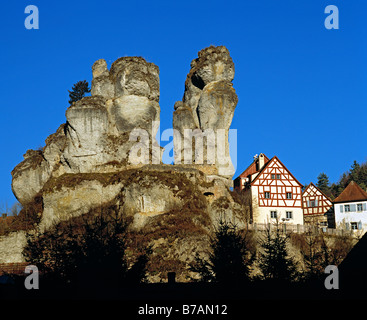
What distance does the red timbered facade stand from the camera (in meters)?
58.8

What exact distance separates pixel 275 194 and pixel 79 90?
31.8 m

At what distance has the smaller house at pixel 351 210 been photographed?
57750mm

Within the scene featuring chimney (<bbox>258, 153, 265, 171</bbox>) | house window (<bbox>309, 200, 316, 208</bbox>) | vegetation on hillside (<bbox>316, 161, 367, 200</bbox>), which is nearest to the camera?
chimney (<bbox>258, 153, 265, 171</bbox>)

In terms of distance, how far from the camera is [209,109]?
206 ft

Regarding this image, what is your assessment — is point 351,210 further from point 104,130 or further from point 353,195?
point 104,130

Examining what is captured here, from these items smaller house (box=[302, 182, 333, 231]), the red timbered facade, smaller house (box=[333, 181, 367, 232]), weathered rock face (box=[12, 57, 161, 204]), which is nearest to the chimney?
the red timbered facade

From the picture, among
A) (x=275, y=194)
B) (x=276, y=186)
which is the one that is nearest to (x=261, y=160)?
(x=276, y=186)

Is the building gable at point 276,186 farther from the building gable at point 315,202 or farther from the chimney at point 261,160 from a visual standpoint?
the building gable at point 315,202

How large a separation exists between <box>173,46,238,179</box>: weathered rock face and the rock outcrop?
0.12 m

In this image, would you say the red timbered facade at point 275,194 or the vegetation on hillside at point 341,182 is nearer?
the red timbered facade at point 275,194

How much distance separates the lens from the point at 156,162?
55.5 metres

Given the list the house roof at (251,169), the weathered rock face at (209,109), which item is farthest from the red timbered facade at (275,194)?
the weathered rock face at (209,109)

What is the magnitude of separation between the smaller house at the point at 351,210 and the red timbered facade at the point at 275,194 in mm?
4178

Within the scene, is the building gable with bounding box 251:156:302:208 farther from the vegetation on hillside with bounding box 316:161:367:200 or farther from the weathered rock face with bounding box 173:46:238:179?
the vegetation on hillside with bounding box 316:161:367:200
